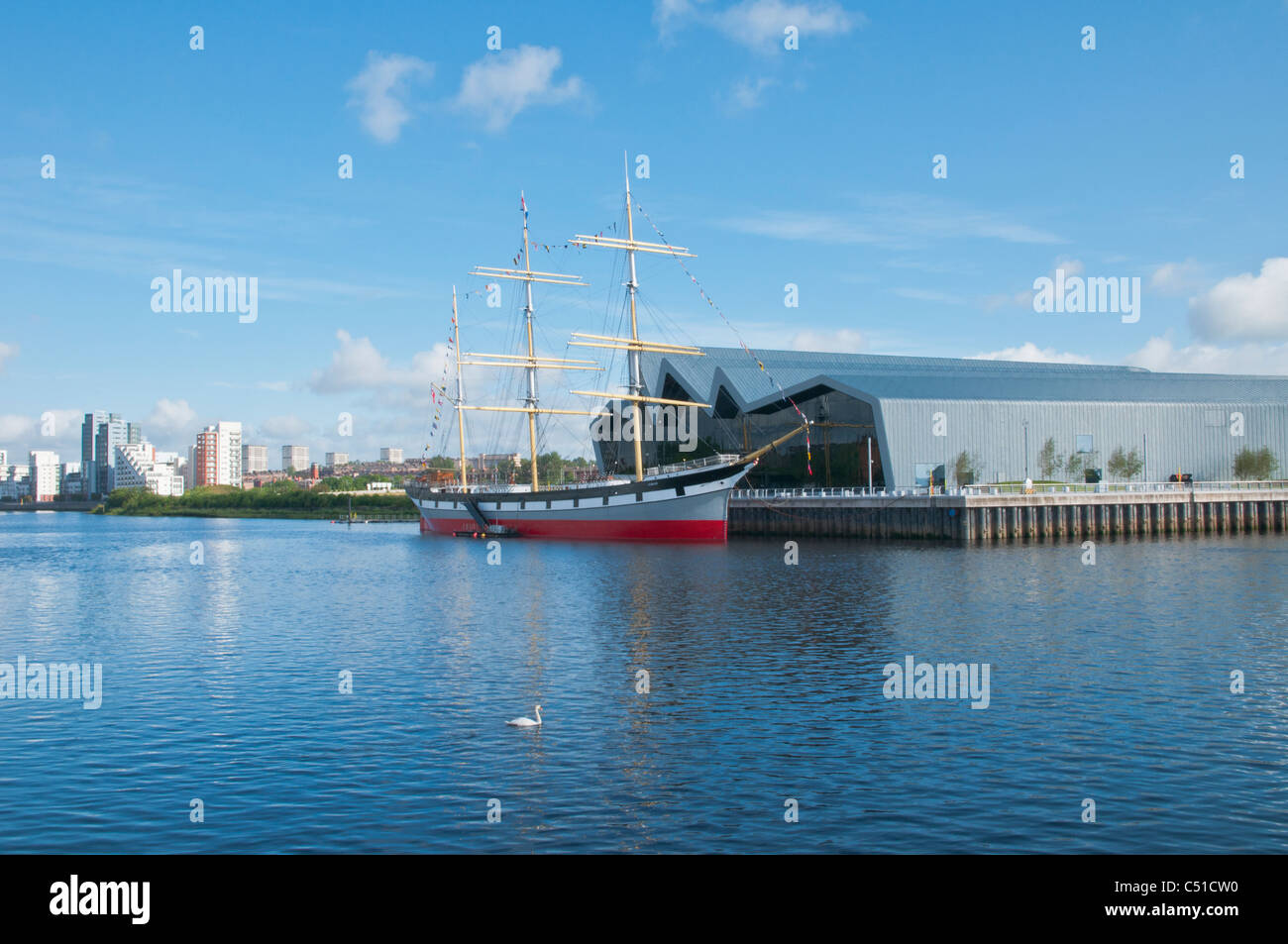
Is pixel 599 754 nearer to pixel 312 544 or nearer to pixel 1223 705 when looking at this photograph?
pixel 1223 705

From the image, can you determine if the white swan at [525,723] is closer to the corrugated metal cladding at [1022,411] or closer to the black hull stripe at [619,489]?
the black hull stripe at [619,489]

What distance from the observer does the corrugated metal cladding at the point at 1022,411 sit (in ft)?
271

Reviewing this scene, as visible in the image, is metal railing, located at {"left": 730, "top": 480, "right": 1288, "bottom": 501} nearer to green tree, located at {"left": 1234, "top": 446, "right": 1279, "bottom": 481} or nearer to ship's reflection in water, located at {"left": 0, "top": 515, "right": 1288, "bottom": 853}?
green tree, located at {"left": 1234, "top": 446, "right": 1279, "bottom": 481}

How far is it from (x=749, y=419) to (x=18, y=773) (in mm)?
81585

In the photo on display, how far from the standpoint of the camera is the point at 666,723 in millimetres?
20438

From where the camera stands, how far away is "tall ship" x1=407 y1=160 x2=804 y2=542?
240ft

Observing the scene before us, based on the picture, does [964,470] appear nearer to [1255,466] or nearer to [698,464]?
[698,464]

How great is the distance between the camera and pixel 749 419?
96000mm

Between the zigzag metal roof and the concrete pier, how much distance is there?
10055 mm

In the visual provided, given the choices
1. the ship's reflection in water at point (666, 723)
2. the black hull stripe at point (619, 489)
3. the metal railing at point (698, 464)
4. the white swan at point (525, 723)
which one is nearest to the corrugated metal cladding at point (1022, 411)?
the metal railing at point (698, 464)

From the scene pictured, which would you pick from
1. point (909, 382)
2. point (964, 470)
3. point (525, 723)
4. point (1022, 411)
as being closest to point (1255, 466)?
point (1022, 411)

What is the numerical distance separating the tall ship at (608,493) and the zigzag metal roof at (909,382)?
14.9 ft
